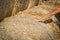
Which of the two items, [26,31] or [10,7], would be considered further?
[10,7]

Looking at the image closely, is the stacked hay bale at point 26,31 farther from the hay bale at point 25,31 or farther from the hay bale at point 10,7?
the hay bale at point 10,7

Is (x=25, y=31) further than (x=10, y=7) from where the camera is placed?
No

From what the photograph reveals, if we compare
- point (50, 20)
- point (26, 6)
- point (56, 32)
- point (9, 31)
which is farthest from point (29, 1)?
point (9, 31)

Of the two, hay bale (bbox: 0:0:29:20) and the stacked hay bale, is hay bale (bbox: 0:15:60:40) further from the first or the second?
hay bale (bbox: 0:0:29:20)

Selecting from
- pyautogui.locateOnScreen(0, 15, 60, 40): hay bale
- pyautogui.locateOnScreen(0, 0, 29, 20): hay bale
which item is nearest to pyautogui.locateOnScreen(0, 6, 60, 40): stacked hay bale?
pyautogui.locateOnScreen(0, 15, 60, 40): hay bale

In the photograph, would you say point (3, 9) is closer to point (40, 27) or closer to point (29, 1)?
point (40, 27)

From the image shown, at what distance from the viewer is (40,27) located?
3.31ft

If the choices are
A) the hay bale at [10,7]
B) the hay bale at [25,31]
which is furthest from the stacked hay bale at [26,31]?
the hay bale at [10,7]

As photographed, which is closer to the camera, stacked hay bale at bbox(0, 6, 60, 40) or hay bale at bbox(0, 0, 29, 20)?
stacked hay bale at bbox(0, 6, 60, 40)

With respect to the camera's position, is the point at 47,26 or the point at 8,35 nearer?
the point at 8,35

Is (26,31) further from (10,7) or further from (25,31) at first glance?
(10,7)

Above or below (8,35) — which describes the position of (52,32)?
Answer: below

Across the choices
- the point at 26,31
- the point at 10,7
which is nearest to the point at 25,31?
the point at 26,31

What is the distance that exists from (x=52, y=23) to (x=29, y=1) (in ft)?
1.60
